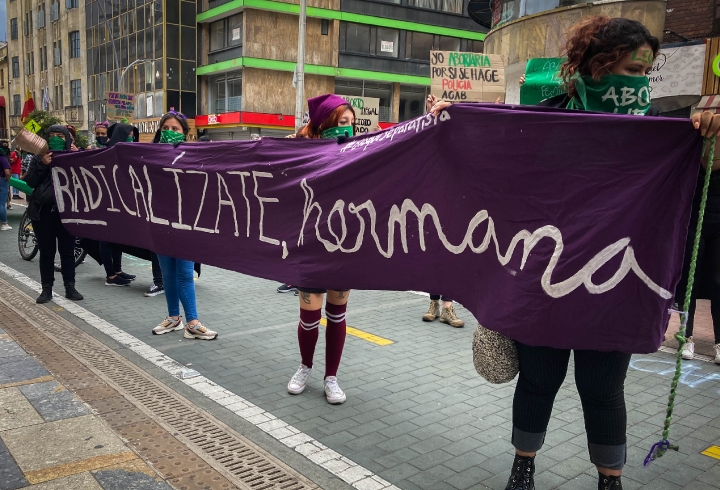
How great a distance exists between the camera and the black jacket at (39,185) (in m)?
6.57

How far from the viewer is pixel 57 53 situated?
52875 mm

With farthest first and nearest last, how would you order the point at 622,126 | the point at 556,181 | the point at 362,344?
the point at 362,344 < the point at 556,181 < the point at 622,126

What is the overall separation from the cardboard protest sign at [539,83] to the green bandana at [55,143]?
515 cm

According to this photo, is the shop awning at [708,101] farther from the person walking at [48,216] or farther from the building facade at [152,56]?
the building facade at [152,56]

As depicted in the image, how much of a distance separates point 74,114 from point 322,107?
51.7 m

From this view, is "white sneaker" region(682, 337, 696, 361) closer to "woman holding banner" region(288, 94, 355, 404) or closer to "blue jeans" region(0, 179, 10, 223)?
"woman holding banner" region(288, 94, 355, 404)

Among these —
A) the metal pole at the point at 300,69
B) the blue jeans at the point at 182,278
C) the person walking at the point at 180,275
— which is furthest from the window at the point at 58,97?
the blue jeans at the point at 182,278

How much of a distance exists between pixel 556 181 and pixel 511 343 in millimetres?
777

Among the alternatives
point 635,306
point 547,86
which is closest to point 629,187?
point 635,306

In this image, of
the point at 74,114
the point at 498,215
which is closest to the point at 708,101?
the point at 498,215

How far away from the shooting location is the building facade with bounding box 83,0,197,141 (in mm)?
38625

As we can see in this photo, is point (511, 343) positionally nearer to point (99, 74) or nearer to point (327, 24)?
point (327, 24)

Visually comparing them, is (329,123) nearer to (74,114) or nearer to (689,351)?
(689,351)

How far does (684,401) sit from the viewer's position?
426 cm
